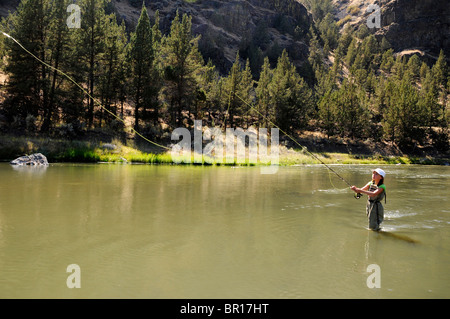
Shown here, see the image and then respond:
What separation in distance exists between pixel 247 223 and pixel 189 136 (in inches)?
1444

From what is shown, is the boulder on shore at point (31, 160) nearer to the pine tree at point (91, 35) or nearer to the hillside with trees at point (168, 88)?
the hillside with trees at point (168, 88)

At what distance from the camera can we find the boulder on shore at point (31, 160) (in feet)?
82.0

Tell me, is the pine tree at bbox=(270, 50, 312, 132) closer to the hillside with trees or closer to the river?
the hillside with trees

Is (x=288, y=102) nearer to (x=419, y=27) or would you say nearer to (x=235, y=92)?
(x=235, y=92)

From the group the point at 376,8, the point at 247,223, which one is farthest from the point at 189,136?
the point at 376,8

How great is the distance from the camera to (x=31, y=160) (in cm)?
2547

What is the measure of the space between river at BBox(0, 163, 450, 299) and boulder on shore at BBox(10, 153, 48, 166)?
13697 millimetres

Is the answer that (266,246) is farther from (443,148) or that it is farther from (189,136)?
(443,148)

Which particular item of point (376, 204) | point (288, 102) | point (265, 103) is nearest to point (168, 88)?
point (265, 103)

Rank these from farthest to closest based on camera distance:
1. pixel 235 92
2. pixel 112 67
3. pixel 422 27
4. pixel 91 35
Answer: pixel 422 27 < pixel 235 92 < pixel 112 67 < pixel 91 35

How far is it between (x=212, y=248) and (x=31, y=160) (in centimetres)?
2346

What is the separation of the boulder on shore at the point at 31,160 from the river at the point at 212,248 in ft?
44.9

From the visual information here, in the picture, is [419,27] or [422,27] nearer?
[422,27]

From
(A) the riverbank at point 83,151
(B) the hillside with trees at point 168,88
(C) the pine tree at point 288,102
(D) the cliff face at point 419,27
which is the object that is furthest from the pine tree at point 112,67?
(D) the cliff face at point 419,27
